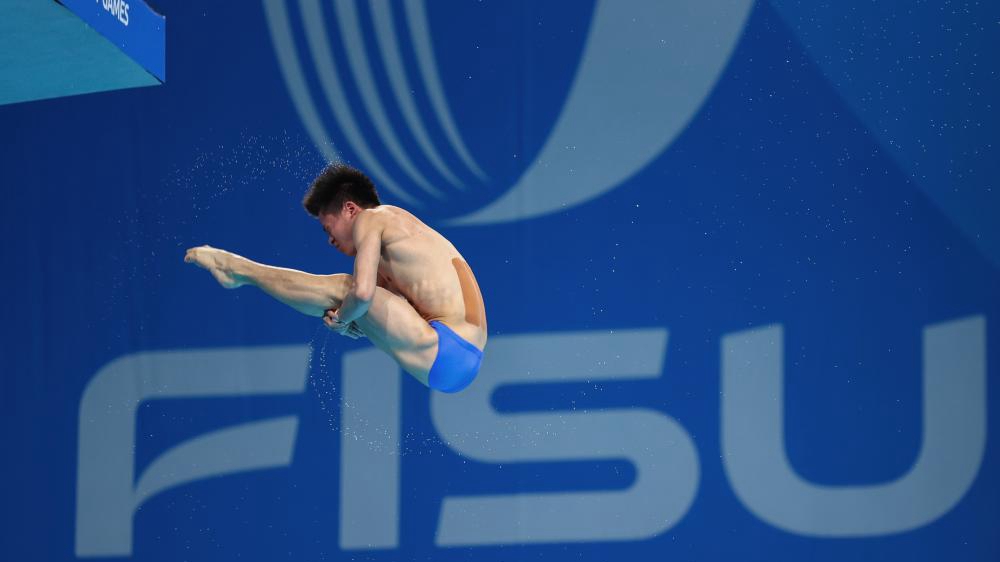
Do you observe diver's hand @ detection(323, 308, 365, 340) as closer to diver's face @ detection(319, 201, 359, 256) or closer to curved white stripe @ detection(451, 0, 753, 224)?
diver's face @ detection(319, 201, 359, 256)

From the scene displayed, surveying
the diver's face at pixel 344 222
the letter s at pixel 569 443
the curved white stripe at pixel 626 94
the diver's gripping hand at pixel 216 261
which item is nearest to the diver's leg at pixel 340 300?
the diver's gripping hand at pixel 216 261

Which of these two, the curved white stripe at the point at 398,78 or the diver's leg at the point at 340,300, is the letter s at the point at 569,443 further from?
the diver's leg at the point at 340,300

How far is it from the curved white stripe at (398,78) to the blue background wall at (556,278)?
0.04 meters

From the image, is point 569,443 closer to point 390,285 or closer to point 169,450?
point 390,285

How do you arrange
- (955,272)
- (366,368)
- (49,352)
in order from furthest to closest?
(49,352) < (366,368) < (955,272)

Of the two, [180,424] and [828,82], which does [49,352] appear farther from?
[828,82]

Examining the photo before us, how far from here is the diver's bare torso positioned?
4.26 m

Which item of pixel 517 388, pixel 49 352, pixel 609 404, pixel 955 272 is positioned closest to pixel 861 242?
pixel 955 272

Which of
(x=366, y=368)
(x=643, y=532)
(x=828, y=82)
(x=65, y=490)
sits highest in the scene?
(x=828, y=82)

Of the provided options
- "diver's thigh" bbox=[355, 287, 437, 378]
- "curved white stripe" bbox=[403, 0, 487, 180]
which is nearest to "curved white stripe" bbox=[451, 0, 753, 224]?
"curved white stripe" bbox=[403, 0, 487, 180]

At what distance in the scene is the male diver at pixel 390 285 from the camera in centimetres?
421

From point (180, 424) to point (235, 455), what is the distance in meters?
0.35

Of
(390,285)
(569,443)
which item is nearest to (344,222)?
(390,285)

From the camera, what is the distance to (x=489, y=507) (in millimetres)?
5758
